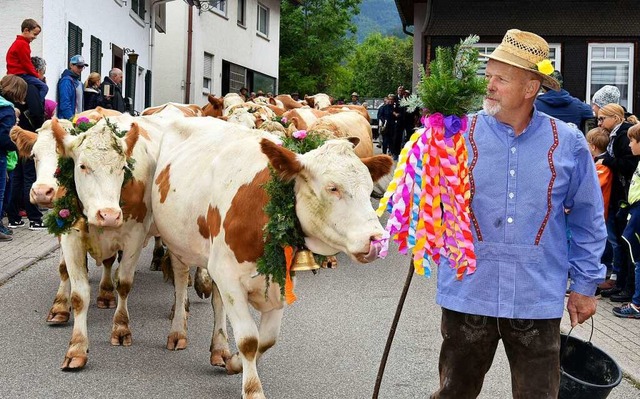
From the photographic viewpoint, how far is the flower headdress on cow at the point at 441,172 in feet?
13.1

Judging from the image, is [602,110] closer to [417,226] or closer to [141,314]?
[141,314]

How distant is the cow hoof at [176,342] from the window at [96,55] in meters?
13.9

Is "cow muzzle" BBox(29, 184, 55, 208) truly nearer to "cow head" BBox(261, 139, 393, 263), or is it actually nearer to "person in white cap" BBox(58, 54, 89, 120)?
"cow head" BBox(261, 139, 393, 263)

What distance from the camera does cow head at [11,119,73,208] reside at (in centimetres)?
754

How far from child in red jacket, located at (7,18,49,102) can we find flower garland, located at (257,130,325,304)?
8768mm

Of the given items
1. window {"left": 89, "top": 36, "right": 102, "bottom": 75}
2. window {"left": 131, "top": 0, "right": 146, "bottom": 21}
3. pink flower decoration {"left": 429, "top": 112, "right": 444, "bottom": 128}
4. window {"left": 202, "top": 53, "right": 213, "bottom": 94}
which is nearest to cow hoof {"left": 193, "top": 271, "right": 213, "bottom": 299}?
pink flower decoration {"left": 429, "top": 112, "right": 444, "bottom": 128}

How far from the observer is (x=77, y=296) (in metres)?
6.63

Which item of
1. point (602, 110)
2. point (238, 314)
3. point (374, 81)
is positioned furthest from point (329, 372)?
point (374, 81)

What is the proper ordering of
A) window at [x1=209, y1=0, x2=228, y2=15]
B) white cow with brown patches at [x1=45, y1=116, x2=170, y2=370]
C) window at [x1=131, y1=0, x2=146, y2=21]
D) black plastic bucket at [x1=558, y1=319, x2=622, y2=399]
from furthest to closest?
window at [x1=209, y1=0, x2=228, y2=15]
window at [x1=131, y1=0, x2=146, y2=21]
white cow with brown patches at [x1=45, y1=116, x2=170, y2=370]
black plastic bucket at [x1=558, y1=319, x2=622, y2=399]

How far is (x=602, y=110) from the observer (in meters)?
9.78

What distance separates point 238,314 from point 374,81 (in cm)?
8832

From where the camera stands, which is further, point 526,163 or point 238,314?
point 238,314

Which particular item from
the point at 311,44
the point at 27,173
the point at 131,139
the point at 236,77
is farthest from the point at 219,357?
the point at 311,44

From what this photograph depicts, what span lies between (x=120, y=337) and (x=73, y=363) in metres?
0.79
